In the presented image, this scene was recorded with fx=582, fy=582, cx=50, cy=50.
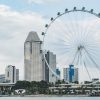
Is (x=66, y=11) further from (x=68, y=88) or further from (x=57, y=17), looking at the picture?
(x=68, y=88)

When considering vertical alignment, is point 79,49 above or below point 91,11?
below

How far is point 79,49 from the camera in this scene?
275 feet

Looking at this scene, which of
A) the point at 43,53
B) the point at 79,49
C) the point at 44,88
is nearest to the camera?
Result: the point at 79,49

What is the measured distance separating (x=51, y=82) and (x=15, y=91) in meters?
14.4

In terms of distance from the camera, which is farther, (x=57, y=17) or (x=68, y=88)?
(x=68, y=88)

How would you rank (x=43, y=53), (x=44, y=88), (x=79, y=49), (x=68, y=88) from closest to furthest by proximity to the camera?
(x=79, y=49)
(x=43, y=53)
(x=44, y=88)
(x=68, y=88)

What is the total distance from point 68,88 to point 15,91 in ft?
56.5

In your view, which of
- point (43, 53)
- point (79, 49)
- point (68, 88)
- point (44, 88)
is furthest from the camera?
point (68, 88)

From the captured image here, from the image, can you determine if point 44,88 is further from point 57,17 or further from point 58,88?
point 57,17

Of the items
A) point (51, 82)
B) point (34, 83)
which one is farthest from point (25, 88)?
point (51, 82)

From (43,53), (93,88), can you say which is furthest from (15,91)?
(43,53)

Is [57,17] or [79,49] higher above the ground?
[57,17]

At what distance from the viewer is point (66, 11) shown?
86.2 metres

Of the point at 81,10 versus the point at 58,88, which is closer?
the point at 81,10
